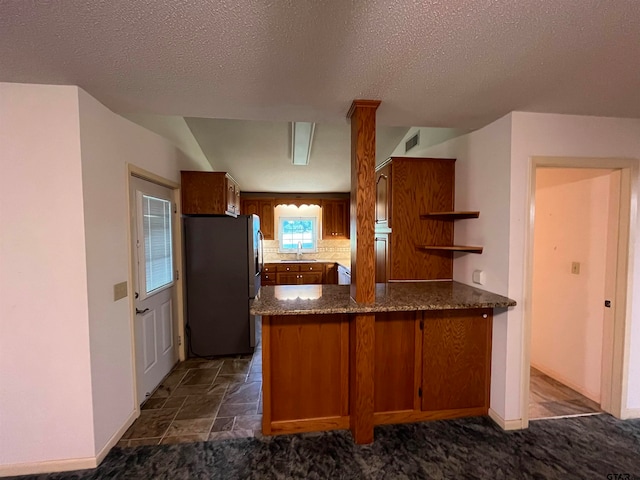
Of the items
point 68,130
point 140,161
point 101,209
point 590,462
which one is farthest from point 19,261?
point 590,462

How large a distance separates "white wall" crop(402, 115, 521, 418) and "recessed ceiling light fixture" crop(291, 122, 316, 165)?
68.7 inches

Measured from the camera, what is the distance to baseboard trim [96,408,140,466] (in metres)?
1.70

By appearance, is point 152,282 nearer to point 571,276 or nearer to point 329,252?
point 571,276

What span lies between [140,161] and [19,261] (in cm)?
102

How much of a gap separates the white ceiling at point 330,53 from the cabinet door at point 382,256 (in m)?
1.16

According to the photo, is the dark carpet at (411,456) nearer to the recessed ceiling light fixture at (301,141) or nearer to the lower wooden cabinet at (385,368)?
the lower wooden cabinet at (385,368)

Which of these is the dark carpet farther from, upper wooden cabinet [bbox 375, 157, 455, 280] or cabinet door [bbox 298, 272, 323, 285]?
cabinet door [bbox 298, 272, 323, 285]

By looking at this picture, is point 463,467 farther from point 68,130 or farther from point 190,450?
point 68,130

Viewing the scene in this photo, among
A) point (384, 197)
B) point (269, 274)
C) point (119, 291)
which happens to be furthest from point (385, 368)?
point (269, 274)

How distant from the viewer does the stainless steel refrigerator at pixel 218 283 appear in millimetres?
3023

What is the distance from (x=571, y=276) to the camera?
8.13 feet

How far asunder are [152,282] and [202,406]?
1149 millimetres

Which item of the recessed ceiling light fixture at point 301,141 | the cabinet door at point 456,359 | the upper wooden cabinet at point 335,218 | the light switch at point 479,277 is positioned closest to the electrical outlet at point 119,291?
the cabinet door at point 456,359

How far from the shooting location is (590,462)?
5.59 feet
